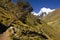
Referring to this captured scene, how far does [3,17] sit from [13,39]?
11.5 m

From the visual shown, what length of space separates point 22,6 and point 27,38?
1106 inches

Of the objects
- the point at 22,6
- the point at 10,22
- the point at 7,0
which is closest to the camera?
the point at 10,22

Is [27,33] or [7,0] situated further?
[7,0]

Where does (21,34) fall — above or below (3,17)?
below

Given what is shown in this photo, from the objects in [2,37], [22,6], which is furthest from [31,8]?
[2,37]

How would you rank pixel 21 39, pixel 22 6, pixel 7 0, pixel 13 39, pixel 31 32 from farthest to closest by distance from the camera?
pixel 22 6
pixel 7 0
pixel 31 32
pixel 21 39
pixel 13 39

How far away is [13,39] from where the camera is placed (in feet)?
136

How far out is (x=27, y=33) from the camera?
166 feet

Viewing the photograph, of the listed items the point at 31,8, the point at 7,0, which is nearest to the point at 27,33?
the point at 7,0

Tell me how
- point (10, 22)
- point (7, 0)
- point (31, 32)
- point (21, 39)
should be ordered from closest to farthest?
1. point (21, 39)
2. point (10, 22)
3. point (31, 32)
4. point (7, 0)

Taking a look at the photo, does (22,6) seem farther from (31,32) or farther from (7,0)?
(31,32)

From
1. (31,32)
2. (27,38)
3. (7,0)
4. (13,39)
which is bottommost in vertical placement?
(13,39)

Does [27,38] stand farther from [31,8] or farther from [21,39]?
[31,8]

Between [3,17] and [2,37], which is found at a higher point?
[3,17]
